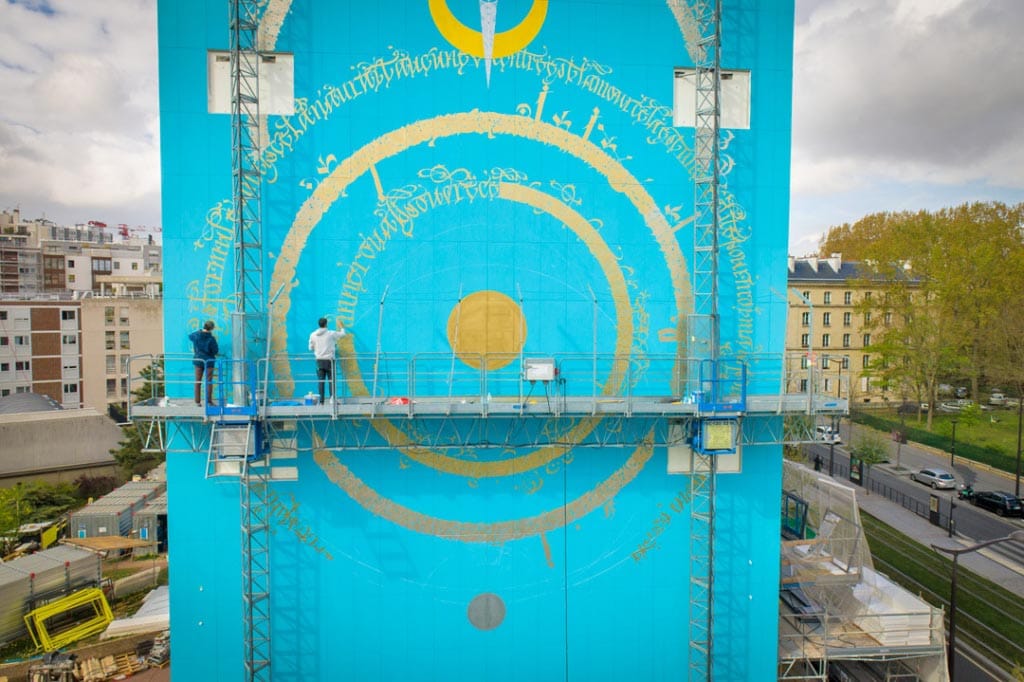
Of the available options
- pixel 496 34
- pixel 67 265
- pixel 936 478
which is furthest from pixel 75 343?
pixel 936 478

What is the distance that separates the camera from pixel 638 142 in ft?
39.8

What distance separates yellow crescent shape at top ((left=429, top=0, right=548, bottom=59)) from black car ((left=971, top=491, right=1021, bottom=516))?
30.1 meters

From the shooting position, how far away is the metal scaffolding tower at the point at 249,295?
1102cm

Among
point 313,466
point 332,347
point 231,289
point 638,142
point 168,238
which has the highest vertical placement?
point 638,142

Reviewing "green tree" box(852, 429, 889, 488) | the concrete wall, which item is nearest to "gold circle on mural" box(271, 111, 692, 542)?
"green tree" box(852, 429, 889, 488)

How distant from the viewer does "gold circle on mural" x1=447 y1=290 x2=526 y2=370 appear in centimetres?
1198

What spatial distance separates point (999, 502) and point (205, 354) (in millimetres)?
33284

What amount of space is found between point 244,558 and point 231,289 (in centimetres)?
516

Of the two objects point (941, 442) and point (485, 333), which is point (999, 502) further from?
point (485, 333)

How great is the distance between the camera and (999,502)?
90.3 feet

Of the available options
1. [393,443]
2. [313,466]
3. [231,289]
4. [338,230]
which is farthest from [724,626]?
[231,289]

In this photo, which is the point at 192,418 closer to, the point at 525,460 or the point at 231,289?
the point at 231,289

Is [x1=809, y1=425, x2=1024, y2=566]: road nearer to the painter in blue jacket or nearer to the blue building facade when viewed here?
the blue building facade

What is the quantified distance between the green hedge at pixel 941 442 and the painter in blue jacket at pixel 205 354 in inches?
1558
